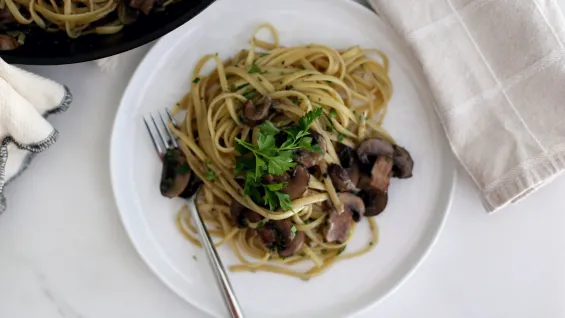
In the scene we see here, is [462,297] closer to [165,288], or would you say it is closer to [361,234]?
[361,234]

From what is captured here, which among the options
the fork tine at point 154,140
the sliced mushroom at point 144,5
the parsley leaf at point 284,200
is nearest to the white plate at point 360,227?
the fork tine at point 154,140

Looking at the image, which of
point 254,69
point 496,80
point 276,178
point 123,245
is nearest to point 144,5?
point 254,69

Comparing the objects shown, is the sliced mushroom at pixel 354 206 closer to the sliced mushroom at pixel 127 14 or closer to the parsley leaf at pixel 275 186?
the parsley leaf at pixel 275 186

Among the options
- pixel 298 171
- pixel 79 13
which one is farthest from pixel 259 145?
pixel 79 13

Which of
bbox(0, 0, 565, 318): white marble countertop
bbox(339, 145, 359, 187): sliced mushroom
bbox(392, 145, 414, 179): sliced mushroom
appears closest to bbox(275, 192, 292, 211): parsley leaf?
bbox(339, 145, 359, 187): sliced mushroom

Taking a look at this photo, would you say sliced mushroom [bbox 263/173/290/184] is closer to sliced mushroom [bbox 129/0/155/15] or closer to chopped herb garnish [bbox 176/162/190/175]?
chopped herb garnish [bbox 176/162/190/175]
